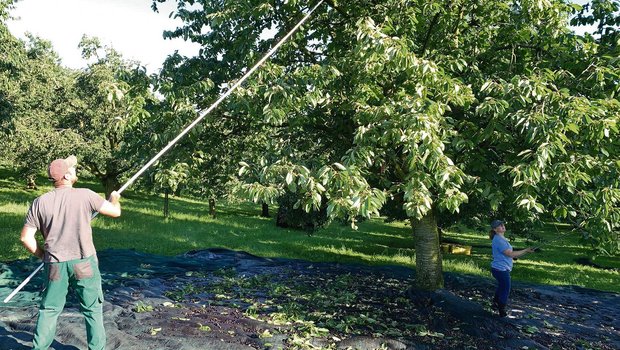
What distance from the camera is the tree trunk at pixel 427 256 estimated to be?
396 inches

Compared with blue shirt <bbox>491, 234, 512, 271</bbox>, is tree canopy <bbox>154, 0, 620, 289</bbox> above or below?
above

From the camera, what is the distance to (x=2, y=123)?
18453 mm

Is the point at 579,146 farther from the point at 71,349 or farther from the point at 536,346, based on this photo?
the point at 71,349

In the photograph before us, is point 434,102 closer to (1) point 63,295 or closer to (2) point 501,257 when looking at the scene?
(2) point 501,257

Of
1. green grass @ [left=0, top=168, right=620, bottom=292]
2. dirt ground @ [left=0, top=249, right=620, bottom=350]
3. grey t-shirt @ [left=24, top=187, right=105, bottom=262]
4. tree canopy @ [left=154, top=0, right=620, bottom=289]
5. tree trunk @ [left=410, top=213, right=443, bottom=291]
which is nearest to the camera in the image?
grey t-shirt @ [left=24, top=187, right=105, bottom=262]

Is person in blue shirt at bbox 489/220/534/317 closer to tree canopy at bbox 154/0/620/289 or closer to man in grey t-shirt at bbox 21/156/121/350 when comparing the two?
tree canopy at bbox 154/0/620/289

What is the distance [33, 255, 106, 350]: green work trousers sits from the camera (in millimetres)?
5164

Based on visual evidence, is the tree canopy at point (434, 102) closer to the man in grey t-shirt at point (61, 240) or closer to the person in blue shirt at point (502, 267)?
the person in blue shirt at point (502, 267)

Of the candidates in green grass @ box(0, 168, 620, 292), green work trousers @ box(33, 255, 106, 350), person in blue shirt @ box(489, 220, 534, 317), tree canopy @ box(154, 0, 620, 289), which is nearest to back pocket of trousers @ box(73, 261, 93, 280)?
green work trousers @ box(33, 255, 106, 350)

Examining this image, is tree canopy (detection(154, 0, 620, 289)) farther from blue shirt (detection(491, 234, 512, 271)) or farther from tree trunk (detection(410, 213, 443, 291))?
blue shirt (detection(491, 234, 512, 271))

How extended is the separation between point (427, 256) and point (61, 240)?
23.4 feet

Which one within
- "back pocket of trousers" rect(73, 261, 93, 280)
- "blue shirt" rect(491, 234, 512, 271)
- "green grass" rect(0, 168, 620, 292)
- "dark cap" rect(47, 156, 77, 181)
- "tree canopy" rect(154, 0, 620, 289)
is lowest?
"green grass" rect(0, 168, 620, 292)

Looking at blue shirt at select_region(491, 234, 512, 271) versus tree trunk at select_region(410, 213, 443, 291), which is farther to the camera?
tree trunk at select_region(410, 213, 443, 291)

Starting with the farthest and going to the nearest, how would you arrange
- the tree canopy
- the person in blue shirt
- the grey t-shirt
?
the person in blue shirt < the tree canopy < the grey t-shirt
